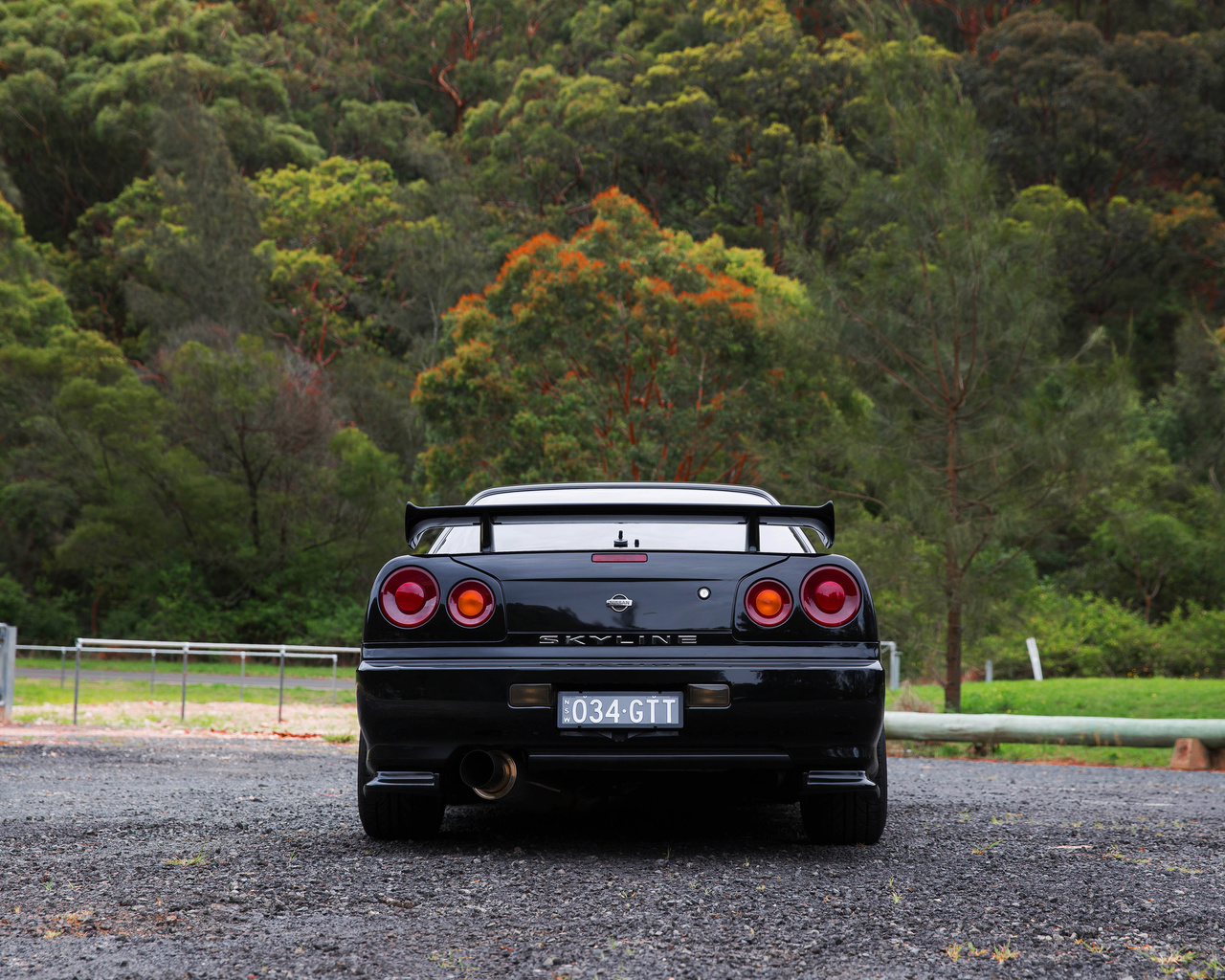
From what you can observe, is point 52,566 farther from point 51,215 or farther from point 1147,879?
point 1147,879

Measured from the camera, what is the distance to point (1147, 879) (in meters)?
4.04

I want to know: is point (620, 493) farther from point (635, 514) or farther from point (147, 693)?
point (147, 693)

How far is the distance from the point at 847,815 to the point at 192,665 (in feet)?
46.9

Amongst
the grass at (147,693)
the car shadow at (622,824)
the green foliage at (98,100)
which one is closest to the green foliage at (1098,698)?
the car shadow at (622,824)

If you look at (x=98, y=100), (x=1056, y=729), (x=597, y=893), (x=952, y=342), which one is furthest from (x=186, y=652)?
(x=98, y=100)

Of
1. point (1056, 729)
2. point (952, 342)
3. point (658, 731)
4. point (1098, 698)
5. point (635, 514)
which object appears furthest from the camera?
point (1098, 698)

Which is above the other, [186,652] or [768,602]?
[768,602]

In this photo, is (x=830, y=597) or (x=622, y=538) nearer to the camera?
(x=830, y=597)

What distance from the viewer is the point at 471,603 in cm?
420

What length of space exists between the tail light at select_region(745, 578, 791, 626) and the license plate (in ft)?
1.26

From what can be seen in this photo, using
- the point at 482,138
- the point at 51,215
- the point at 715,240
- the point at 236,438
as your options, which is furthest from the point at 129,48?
the point at 715,240

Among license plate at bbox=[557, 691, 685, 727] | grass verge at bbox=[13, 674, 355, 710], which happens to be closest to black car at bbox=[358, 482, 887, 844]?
license plate at bbox=[557, 691, 685, 727]

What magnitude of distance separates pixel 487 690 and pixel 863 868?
1.40 metres

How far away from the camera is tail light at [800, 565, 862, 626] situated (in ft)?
13.8
